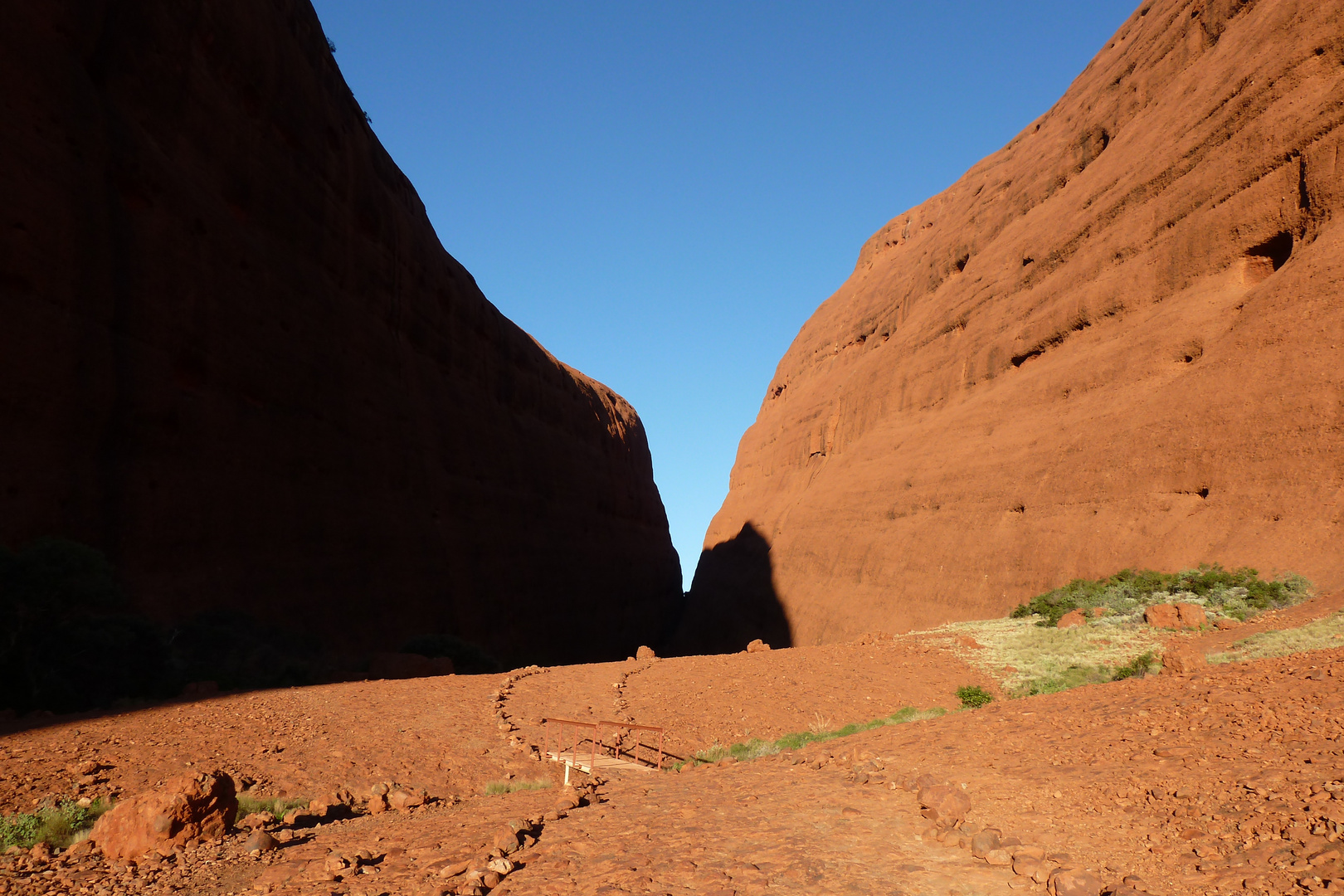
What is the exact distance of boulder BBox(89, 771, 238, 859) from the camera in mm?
4727

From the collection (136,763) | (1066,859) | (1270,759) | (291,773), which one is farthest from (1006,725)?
(136,763)

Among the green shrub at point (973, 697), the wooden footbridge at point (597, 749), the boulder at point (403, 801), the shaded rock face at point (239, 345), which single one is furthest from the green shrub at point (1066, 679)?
the shaded rock face at point (239, 345)

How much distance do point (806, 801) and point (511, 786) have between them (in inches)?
131

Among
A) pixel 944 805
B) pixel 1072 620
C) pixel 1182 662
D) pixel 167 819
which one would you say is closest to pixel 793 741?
pixel 1182 662

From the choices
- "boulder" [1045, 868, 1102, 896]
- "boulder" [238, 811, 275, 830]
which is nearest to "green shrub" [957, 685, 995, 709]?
"boulder" [1045, 868, 1102, 896]

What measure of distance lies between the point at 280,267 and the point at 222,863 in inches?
711

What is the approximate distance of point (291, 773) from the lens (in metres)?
7.52

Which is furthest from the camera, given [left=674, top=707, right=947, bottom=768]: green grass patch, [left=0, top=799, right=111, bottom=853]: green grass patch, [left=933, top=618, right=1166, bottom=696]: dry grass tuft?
[left=933, top=618, right=1166, bottom=696]: dry grass tuft

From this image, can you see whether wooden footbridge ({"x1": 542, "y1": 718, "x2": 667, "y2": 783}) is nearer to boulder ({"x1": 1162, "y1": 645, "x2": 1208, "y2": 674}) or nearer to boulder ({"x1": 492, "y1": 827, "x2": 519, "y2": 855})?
boulder ({"x1": 492, "y1": 827, "x2": 519, "y2": 855})

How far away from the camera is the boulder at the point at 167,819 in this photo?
15.5 feet

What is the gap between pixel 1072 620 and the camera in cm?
1277

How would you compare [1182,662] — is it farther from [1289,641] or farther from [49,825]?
[49,825]

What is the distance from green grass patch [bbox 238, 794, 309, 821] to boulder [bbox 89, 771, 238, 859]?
0.86 meters

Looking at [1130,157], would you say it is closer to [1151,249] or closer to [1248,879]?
[1151,249]
